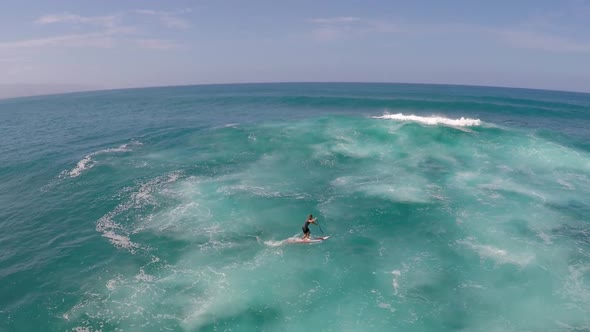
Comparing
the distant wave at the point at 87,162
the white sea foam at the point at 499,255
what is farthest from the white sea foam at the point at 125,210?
the white sea foam at the point at 499,255

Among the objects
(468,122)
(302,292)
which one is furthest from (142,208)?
(468,122)

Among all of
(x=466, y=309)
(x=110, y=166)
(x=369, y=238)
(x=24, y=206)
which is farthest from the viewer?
(x=110, y=166)

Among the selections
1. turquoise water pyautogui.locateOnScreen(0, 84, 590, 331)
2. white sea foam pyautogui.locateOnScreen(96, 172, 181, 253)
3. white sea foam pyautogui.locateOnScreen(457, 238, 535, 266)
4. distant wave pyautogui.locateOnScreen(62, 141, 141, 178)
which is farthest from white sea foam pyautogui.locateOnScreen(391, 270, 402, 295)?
distant wave pyautogui.locateOnScreen(62, 141, 141, 178)

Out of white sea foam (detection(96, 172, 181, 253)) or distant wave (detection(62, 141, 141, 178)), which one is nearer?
white sea foam (detection(96, 172, 181, 253))

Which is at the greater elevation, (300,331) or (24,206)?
(24,206)

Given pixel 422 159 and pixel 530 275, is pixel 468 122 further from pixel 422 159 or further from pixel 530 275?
pixel 530 275

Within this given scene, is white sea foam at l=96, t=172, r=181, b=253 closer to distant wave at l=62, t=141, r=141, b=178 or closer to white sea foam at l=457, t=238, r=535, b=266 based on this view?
distant wave at l=62, t=141, r=141, b=178

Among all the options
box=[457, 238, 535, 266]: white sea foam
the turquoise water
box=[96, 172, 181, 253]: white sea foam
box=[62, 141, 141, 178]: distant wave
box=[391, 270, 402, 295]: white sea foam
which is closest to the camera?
the turquoise water

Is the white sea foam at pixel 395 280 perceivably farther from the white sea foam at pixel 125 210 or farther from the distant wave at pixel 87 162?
the distant wave at pixel 87 162
